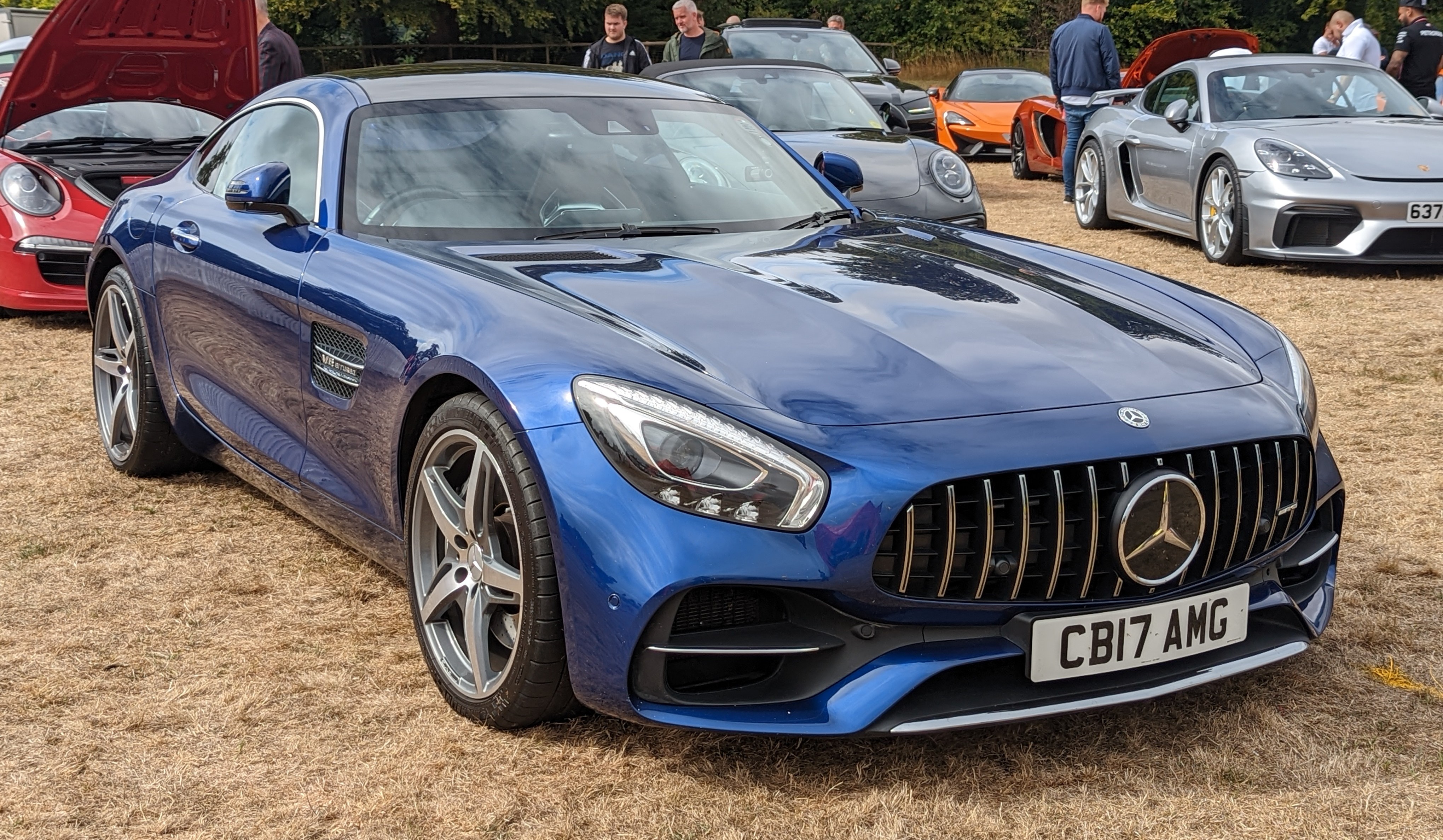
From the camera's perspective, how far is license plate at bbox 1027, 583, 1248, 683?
259 centimetres

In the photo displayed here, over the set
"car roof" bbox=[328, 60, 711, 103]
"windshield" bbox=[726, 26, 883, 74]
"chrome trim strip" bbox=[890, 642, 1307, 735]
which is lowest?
"chrome trim strip" bbox=[890, 642, 1307, 735]

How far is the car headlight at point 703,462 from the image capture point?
2508mm

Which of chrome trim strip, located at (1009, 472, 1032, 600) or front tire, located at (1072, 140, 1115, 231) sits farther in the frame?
front tire, located at (1072, 140, 1115, 231)

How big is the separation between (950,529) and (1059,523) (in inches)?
7.9

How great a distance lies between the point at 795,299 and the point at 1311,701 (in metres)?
1.36

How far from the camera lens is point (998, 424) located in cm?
264

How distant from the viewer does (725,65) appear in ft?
32.8

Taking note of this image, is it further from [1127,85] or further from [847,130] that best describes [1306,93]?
[1127,85]

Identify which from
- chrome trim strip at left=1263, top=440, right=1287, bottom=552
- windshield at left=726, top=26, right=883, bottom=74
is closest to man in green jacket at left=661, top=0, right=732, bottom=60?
windshield at left=726, top=26, right=883, bottom=74

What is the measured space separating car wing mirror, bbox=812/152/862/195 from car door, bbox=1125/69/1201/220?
208 inches

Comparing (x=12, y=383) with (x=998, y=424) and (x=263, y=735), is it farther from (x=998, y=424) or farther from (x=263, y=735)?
(x=998, y=424)

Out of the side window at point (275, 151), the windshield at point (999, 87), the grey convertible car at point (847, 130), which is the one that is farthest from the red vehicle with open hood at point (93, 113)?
the windshield at point (999, 87)

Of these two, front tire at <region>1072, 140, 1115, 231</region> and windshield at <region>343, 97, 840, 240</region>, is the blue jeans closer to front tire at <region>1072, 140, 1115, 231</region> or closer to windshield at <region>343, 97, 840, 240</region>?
front tire at <region>1072, 140, 1115, 231</region>

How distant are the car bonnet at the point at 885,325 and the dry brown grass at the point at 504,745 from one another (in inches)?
27.0
